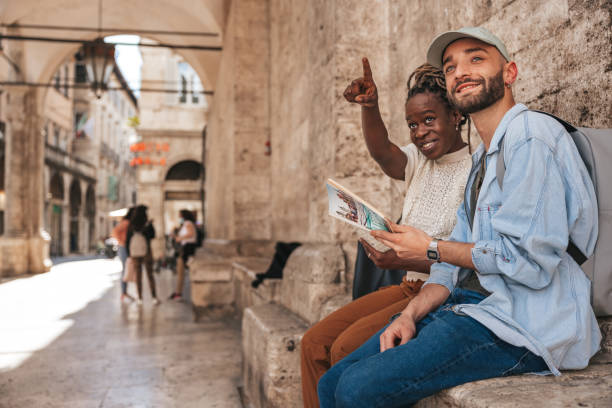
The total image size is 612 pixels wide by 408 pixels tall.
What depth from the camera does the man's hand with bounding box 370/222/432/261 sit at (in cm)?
140

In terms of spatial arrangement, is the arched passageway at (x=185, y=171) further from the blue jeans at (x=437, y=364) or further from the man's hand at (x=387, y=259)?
the blue jeans at (x=437, y=364)

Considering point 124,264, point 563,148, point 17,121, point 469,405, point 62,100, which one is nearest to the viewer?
point 469,405

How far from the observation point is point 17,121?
13.4m

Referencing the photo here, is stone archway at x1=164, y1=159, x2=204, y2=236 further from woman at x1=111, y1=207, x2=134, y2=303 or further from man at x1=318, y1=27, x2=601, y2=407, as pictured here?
man at x1=318, y1=27, x2=601, y2=407

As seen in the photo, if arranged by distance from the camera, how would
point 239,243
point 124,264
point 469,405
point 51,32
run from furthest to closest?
1. point 51,32
2. point 124,264
3. point 239,243
4. point 469,405

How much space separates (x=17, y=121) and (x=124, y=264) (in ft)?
23.9

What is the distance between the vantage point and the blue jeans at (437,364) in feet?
4.12

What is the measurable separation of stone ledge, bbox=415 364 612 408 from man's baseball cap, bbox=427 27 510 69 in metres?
0.93

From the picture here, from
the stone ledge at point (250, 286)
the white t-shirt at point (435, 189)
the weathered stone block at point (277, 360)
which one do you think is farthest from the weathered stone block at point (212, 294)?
the white t-shirt at point (435, 189)

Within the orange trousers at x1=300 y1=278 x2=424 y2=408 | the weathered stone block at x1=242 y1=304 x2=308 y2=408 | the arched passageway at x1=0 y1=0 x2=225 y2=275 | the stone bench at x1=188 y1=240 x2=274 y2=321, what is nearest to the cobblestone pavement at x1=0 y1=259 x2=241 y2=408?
the stone bench at x1=188 y1=240 x2=274 y2=321

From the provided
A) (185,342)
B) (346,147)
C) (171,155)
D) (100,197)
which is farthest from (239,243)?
(100,197)

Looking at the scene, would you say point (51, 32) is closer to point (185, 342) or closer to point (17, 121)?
point (17, 121)

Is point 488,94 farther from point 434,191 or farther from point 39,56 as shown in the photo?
point 39,56

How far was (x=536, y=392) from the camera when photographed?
115cm
